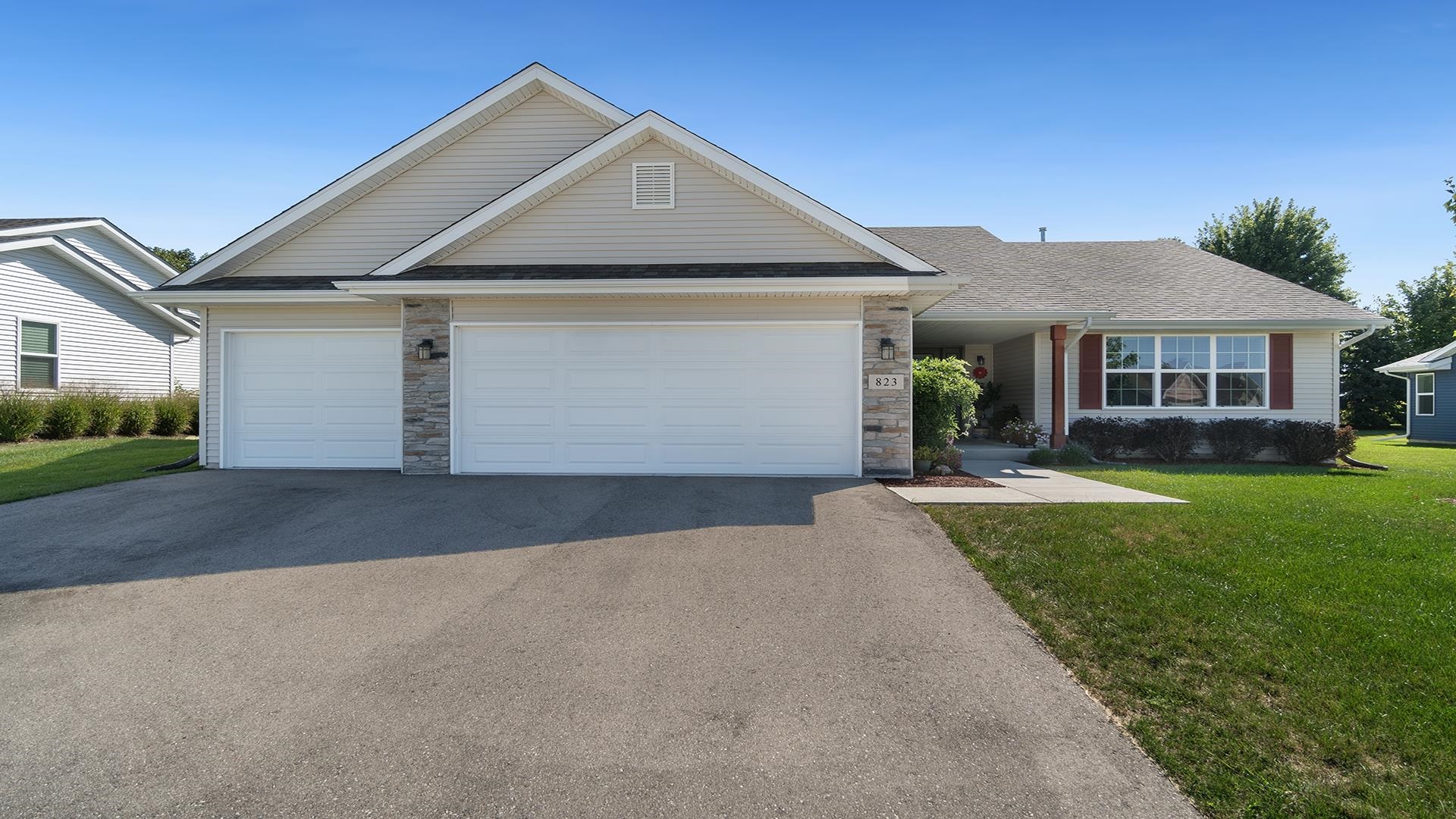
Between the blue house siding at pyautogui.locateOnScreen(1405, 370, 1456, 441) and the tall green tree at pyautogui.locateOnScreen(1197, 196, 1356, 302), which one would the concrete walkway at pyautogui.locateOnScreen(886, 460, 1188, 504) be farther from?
the tall green tree at pyautogui.locateOnScreen(1197, 196, 1356, 302)

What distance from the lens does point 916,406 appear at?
1034 cm

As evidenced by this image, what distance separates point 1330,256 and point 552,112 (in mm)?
35560

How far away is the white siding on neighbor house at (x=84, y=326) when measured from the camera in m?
15.0

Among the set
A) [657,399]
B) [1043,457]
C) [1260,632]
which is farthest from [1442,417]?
[657,399]

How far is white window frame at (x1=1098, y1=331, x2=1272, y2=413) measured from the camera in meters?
14.0

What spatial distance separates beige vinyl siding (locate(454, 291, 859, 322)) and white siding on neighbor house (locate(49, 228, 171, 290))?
14.9 m

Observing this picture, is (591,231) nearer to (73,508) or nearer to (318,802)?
(73,508)

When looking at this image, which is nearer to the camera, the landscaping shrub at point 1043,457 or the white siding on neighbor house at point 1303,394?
the landscaping shrub at point 1043,457

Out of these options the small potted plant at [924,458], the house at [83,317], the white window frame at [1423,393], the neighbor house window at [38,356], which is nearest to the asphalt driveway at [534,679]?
the small potted plant at [924,458]

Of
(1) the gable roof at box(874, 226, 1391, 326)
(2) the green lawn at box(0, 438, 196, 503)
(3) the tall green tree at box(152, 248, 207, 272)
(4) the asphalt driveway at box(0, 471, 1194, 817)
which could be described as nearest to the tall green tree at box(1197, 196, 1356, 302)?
(1) the gable roof at box(874, 226, 1391, 326)

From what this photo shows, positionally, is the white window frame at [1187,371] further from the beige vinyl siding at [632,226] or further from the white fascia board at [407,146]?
the white fascia board at [407,146]

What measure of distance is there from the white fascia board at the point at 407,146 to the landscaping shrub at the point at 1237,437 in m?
13.5

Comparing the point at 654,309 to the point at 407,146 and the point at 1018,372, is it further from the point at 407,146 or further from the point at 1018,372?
the point at 1018,372

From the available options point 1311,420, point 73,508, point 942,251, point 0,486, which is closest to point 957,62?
point 942,251
